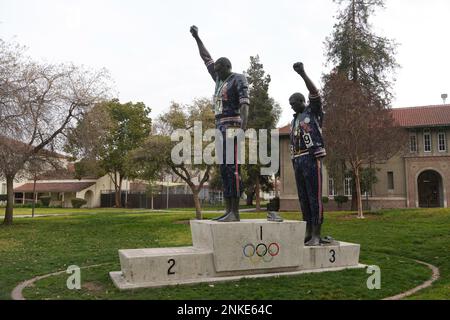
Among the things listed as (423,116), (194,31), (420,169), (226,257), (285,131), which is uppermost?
(423,116)

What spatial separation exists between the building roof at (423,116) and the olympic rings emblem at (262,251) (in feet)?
77.2

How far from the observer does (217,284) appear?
704 centimetres

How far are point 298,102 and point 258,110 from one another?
31281 mm

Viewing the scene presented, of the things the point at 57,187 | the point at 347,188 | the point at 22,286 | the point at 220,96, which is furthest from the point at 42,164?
the point at 57,187

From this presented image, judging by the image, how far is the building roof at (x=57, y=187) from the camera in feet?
168

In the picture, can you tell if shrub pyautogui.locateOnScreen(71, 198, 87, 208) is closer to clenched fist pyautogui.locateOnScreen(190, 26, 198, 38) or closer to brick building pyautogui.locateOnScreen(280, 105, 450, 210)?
brick building pyautogui.locateOnScreen(280, 105, 450, 210)

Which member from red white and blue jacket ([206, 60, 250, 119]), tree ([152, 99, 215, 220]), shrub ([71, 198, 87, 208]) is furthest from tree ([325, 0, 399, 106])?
shrub ([71, 198, 87, 208])

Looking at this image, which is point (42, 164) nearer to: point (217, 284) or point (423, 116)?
point (217, 284)

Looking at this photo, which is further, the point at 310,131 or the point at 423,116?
the point at 423,116

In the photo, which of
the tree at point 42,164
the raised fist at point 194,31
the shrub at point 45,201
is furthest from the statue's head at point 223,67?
the shrub at point 45,201

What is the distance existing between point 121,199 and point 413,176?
107 ft

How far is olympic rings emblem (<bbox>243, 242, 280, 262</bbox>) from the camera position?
7.45 meters

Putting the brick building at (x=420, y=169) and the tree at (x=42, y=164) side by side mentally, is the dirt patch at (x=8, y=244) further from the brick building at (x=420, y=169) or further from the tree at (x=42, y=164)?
the brick building at (x=420, y=169)

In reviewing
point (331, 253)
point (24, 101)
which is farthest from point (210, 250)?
point (24, 101)
